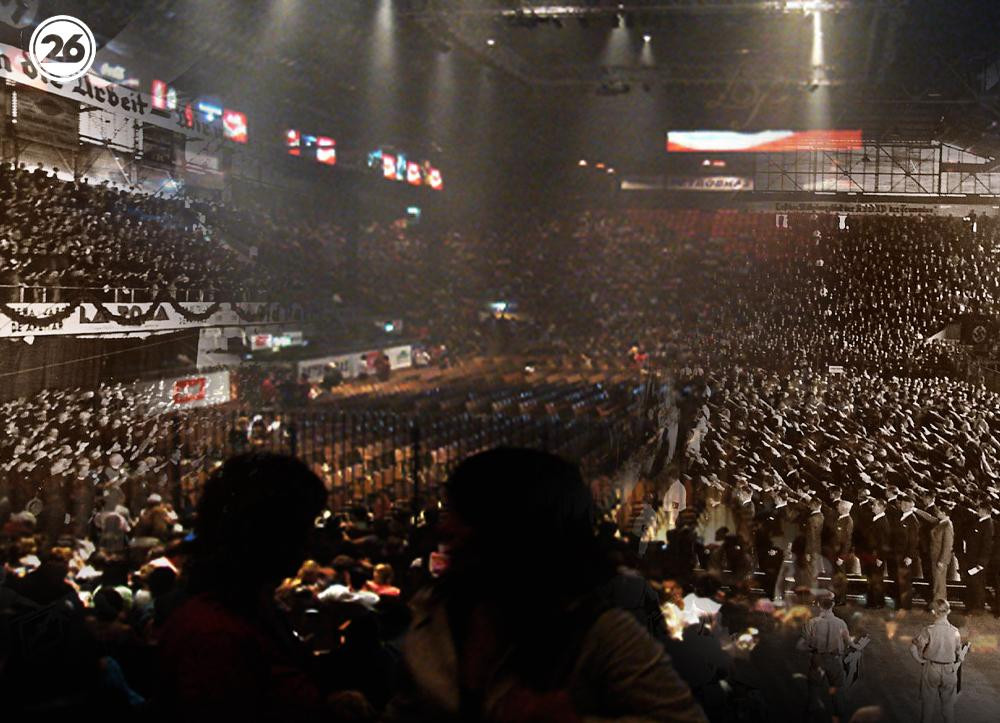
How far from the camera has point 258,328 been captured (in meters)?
7.21

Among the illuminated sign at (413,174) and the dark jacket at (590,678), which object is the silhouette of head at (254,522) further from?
the illuminated sign at (413,174)

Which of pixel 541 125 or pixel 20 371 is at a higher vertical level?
pixel 541 125

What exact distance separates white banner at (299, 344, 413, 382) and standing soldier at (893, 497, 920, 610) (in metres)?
4.26

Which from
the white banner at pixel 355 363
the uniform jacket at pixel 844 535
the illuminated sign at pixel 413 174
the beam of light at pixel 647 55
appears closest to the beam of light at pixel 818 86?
the beam of light at pixel 647 55

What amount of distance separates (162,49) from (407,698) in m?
6.49

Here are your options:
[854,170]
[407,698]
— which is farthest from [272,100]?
A: [407,698]

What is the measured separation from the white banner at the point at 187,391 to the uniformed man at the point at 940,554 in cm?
425

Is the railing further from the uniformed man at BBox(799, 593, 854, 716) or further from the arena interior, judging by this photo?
the uniformed man at BBox(799, 593, 854, 716)

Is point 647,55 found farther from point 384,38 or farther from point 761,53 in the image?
point 384,38

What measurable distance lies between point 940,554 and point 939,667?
1299 millimetres

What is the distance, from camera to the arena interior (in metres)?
0.98

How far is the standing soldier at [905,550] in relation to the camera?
477cm

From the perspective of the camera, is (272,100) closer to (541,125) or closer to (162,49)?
(162,49)

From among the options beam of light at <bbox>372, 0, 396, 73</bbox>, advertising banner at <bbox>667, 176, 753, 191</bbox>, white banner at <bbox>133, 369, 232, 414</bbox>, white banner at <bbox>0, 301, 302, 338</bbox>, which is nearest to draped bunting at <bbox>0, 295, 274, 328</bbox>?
white banner at <bbox>0, 301, 302, 338</bbox>
